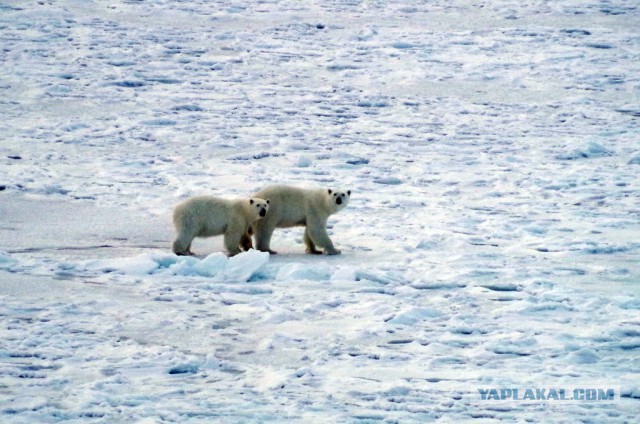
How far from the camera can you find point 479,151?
11.5m

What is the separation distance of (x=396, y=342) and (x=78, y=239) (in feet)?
9.80

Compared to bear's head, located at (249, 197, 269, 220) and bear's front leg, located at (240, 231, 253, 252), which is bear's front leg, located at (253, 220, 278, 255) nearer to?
bear's front leg, located at (240, 231, 253, 252)

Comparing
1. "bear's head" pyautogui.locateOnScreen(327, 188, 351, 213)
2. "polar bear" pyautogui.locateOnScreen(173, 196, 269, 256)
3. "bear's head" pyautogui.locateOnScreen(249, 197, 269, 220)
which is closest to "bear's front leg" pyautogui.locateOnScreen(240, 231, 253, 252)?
"polar bear" pyautogui.locateOnScreen(173, 196, 269, 256)

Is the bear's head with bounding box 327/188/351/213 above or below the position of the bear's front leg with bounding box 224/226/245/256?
above

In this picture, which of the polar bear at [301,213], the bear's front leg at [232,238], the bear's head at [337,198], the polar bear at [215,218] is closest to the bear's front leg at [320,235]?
the polar bear at [301,213]

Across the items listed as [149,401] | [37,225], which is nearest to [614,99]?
[37,225]

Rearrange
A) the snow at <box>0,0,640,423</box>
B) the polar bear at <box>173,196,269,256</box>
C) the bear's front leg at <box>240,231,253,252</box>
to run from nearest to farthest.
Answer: the snow at <box>0,0,640,423</box>, the polar bear at <box>173,196,269,256</box>, the bear's front leg at <box>240,231,253,252</box>

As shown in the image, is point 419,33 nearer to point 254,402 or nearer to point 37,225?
point 37,225

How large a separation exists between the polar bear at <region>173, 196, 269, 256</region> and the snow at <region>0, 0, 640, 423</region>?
26cm

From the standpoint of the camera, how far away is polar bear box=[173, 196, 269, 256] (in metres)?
7.24

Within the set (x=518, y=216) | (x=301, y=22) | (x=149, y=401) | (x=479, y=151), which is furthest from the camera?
(x=301, y=22)

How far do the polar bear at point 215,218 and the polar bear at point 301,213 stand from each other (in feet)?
0.73

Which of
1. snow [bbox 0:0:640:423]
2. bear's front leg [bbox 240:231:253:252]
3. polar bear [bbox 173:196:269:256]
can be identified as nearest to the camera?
snow [bbox 0:0:640:423]

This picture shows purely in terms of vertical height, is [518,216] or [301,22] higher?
[301,22]
